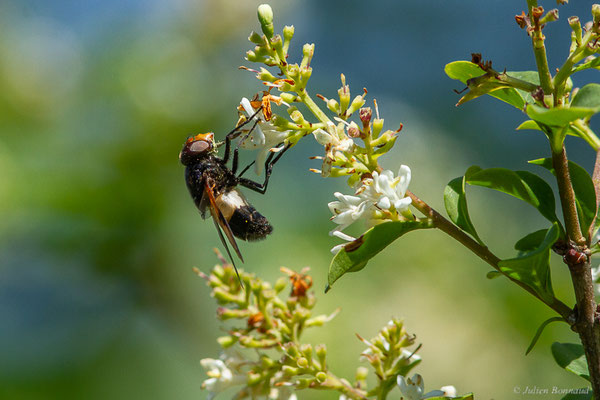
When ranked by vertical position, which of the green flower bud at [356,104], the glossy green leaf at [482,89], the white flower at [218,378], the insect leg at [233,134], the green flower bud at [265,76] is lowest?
the white flower at [218,378]

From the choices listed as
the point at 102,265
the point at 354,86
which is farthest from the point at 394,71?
the point at 102,265

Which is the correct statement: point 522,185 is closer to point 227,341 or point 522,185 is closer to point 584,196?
point 584,196

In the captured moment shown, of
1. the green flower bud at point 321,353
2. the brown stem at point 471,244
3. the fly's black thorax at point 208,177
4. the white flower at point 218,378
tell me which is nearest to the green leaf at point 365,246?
the brown stem at point 471,244

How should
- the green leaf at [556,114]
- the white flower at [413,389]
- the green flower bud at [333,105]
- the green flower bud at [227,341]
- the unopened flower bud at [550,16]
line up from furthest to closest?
the green flower bud at [227,341] < the white flower at [413,389] < the green flower bud at [333,105] < the unopened flower bud at [550,16] < the green leaf at [556,114]

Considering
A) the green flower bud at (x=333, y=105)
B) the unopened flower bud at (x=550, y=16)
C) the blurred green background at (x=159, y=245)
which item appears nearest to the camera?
the unopened flower bud at (x=550, y=16)

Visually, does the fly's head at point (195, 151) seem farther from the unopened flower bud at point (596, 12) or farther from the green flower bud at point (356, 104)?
the unopened flower bud at point (596, 12)

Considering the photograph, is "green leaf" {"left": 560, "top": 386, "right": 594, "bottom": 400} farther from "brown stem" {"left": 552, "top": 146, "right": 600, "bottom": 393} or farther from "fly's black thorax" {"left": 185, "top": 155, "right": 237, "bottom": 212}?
"fly's black thorax" {"left": 185, "top": 155, "right": 237, "bottom": 212}

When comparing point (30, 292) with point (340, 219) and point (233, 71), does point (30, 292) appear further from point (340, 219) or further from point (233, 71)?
point (340, 219)

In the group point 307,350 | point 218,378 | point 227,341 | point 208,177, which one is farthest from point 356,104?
point 208,177
